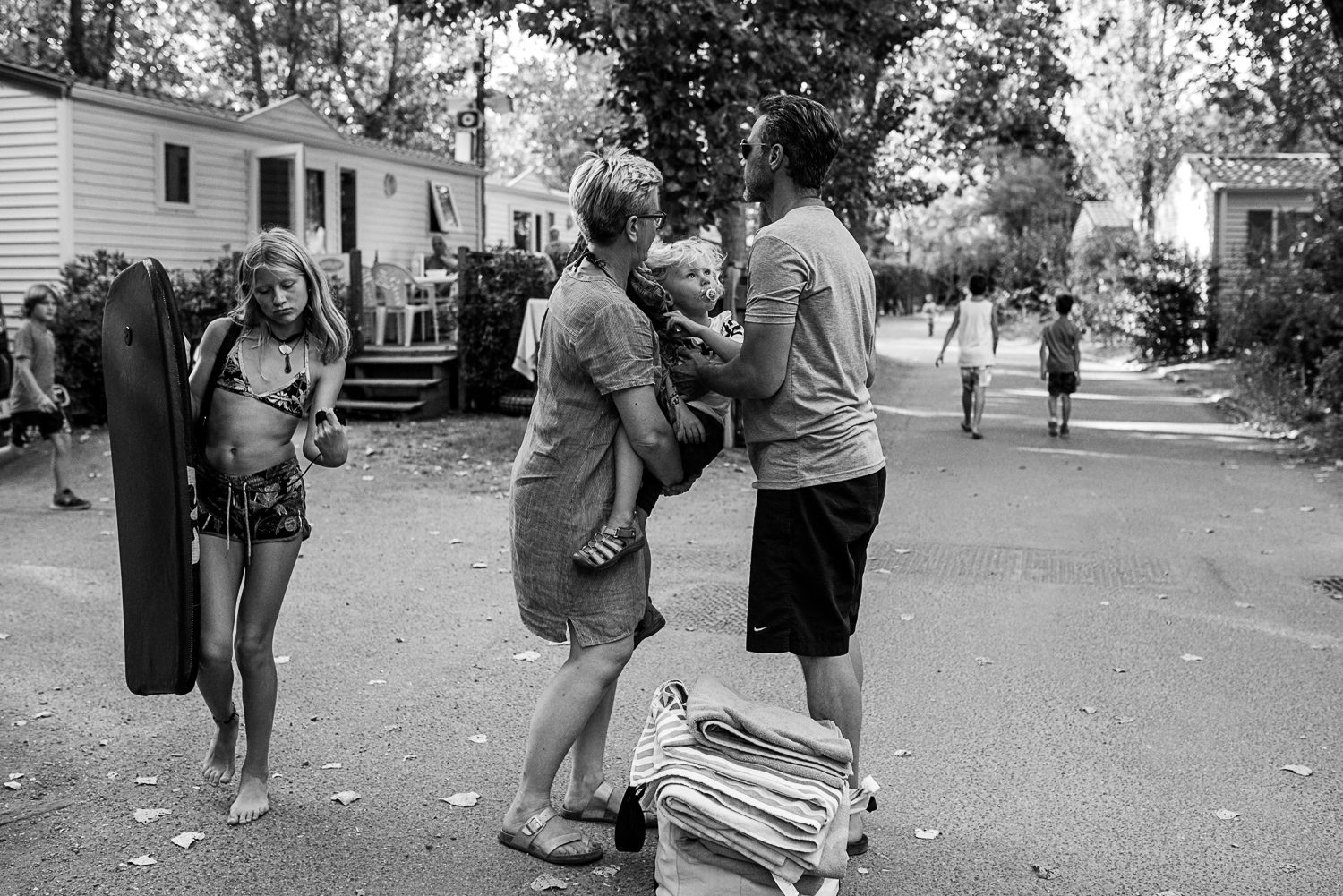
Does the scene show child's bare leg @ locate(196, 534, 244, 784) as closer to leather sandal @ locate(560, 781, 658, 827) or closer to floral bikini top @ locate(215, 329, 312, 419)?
floral bikini top @ locate(215, 329, 312, 419)

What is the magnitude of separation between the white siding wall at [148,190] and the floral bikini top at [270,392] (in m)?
14.0

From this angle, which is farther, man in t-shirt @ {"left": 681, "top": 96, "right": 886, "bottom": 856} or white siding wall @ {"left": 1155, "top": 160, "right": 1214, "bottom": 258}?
white siding wall @ {"left": 1155, "top": 160, "right": 1214, "bottom": 258}

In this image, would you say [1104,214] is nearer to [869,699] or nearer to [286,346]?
[869,699]

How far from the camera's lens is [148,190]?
1808cm

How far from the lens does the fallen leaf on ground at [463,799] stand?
423cm

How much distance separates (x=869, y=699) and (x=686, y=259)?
2.37 metres

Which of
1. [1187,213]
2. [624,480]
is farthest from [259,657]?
[1187,213]

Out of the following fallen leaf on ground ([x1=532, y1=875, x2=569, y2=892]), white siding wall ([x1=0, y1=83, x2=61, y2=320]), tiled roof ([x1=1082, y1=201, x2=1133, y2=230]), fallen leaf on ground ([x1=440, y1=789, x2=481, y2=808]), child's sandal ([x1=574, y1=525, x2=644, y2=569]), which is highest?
tiled roof ([x1=1082, y1=201, x2=1133, y2=230])

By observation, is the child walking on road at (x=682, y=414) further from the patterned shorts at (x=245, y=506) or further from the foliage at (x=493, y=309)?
the foliage at (x=493, y=309)

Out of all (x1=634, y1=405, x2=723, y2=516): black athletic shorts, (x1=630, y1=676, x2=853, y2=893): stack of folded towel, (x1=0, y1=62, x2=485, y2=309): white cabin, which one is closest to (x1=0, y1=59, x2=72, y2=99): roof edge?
(x1=0, y1=62, x2=485, y2=309): white cabin

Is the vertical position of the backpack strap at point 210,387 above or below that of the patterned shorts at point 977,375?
above

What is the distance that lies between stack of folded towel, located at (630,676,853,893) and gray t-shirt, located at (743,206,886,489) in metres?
0.68

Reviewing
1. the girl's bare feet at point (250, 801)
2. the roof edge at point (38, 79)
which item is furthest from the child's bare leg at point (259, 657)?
the roof edge at point (38, 79)

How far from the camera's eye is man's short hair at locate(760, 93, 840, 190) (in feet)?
12.2
